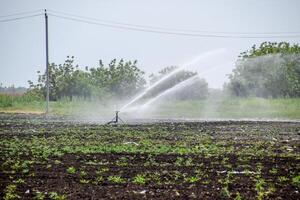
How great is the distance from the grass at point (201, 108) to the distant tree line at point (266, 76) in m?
4.88

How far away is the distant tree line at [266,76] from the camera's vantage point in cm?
6209

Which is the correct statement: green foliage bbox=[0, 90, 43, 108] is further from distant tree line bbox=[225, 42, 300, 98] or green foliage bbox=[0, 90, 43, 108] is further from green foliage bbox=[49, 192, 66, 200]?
green foliage bbox=[49, 192, 66, 200]

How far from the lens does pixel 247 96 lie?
60875 mm

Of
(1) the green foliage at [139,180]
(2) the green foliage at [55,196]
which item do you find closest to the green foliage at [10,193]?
(2) the green foliage at [55,196]

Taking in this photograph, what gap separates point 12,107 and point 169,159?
49.2 m

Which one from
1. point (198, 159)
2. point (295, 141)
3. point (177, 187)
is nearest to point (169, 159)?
point (198, 159)

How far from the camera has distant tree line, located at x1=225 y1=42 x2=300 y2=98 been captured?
62.1m

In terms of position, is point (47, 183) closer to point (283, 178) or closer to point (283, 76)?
point (283, 178)

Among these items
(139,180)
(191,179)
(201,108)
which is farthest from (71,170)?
(201,108)

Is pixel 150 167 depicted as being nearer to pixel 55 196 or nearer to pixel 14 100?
pixel 55 196

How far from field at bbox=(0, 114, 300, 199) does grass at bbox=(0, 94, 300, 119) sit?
1022 inches

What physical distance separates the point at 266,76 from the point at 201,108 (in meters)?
12.2

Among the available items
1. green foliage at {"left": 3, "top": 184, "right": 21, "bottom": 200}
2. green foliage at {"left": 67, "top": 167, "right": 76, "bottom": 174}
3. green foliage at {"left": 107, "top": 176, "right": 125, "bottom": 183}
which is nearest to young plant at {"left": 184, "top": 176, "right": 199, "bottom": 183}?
green foliage at {"left": 107, "top": 176, "right": 125, "bottom": 183}

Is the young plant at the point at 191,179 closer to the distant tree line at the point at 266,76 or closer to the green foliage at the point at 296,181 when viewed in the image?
the green foliage at the point at 296,181
